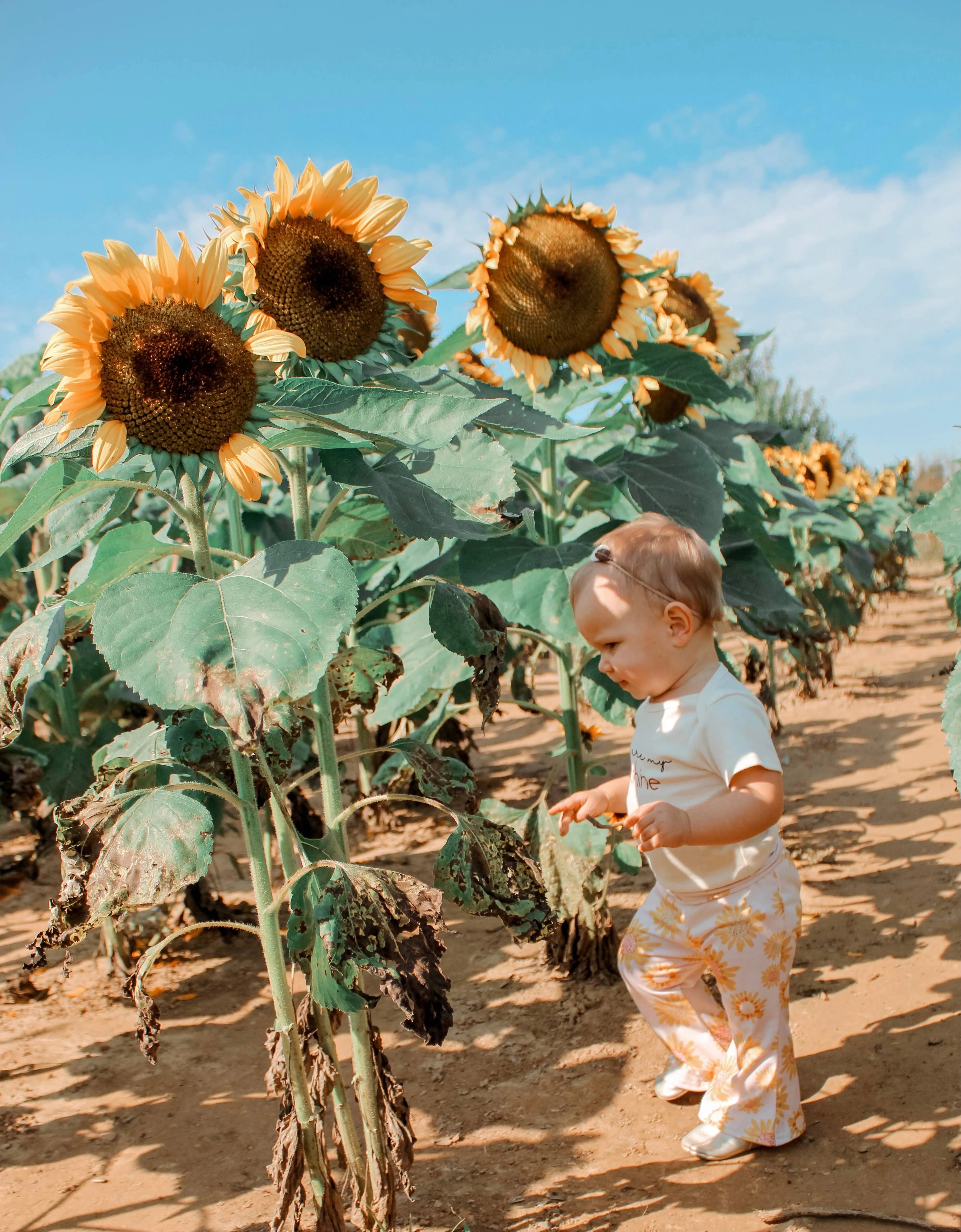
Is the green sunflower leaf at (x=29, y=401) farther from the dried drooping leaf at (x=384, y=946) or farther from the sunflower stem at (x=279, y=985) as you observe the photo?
the dried drooping leaf at (x=384, y=946)

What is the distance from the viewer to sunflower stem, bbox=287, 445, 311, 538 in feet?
5.42

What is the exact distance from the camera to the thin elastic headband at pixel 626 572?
192 cm

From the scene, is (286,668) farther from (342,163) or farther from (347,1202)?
(347,1202)

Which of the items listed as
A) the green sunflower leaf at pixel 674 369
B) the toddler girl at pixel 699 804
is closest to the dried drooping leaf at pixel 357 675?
the toddler girl at pixel 699 804

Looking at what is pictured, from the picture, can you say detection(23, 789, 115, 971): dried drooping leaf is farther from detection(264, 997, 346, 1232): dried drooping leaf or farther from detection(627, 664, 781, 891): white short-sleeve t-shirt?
detection(627, 664, 781, 891): white short-sleeve t-shirt

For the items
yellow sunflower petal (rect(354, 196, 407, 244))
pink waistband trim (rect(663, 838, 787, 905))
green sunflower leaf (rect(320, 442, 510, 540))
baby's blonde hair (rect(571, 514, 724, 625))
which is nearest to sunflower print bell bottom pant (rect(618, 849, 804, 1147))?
pink waistband trim (rect(663, 838, 787, 905))

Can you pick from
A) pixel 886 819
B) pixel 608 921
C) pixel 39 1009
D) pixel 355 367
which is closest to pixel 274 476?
pixel 355 367

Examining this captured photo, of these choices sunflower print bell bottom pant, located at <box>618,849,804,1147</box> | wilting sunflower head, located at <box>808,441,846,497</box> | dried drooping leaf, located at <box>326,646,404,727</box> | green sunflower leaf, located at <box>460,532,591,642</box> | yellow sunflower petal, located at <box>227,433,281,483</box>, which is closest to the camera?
yellow sunflower petal, located at <box>227,433,281,483</box>

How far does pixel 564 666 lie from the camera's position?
2869 millimetres

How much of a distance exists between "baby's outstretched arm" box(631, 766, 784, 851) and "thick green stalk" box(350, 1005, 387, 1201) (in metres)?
0.54

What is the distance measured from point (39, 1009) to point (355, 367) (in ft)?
7.49

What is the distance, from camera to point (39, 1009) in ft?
9.68

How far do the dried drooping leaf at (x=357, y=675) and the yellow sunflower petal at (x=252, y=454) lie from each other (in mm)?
507

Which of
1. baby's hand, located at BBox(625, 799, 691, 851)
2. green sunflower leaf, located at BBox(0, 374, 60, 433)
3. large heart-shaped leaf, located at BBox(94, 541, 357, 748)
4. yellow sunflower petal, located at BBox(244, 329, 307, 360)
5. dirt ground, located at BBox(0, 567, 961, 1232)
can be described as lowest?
dirt ground, located at BBox(0, 567, 961, 1232)
